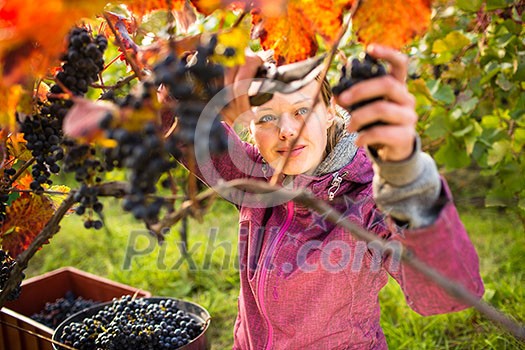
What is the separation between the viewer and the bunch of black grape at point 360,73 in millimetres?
769

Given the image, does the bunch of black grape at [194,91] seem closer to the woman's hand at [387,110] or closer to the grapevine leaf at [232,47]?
the grapevine leaf at [232,47]

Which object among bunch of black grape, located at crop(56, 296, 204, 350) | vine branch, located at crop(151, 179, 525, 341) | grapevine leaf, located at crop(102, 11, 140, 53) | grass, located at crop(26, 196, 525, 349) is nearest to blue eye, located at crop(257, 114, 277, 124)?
grapevine leaf, located at crop(102, 11, 140, 53)

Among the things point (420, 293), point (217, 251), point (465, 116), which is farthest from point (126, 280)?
point (420, 293)

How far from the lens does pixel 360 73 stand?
770 mm

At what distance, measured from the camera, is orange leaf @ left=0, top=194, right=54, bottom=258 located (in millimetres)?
1447

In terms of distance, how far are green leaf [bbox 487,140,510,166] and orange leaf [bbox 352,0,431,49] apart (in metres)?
1.43

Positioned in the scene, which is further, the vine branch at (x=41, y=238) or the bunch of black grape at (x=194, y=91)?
the vine branch at (x=41, y=238)

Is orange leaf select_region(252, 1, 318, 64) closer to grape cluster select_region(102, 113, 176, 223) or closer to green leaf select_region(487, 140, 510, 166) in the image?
grape cluster select_region(102, 113, 176, 223)

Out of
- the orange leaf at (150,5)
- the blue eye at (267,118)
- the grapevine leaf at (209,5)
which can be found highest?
the orange leaf at (150,5)

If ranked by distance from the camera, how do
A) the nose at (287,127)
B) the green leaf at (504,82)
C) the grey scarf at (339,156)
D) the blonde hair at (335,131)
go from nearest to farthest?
the nose at (287,127) < the grey scarf at (339,156) < the blonde hair at (335,131) < the green leaf at (504,82)

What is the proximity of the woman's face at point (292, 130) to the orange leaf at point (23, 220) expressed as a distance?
614mm

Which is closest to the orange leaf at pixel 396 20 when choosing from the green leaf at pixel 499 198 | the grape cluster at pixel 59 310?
the green leaf at pixel 499 198

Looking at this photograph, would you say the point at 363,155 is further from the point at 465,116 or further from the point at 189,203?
the point at 465,116

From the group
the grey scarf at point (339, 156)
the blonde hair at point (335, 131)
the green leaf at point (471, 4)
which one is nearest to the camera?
the grey scarf at point (339, 156)
